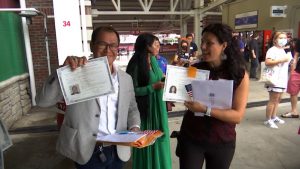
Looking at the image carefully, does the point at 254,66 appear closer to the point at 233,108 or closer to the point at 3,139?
the point at 233,108

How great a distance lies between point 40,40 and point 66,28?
244 centimetres

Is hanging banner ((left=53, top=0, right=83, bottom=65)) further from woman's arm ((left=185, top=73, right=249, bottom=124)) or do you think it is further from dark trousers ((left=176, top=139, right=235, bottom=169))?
woman's arm ((left=185, top=73, right=249, bottom=124))

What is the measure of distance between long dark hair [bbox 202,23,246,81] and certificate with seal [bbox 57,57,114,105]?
0.79 meters

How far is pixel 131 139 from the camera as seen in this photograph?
5.45 feet

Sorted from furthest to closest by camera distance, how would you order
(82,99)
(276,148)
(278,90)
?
(278,90) → (276,148) → (82,99)

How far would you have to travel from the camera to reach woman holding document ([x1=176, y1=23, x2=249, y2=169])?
74.3 inches

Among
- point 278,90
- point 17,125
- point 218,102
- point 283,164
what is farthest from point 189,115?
point 17,125

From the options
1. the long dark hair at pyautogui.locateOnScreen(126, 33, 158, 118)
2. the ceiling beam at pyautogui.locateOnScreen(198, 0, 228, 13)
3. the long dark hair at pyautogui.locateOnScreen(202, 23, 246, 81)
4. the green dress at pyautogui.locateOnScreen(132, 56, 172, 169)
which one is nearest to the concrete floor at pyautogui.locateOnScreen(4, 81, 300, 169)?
the green dress at pyautogui.locateOnScreen(132, 56, 172, 169)

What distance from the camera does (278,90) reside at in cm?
476

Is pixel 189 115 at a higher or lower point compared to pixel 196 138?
higher

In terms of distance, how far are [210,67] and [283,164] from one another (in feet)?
7.72

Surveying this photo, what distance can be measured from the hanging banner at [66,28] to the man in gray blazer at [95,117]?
306 cm

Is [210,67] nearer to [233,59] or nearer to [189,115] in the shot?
[233,59]

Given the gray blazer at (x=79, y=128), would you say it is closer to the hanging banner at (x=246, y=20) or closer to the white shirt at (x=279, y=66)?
the white shirt at (x=279, y=66)
